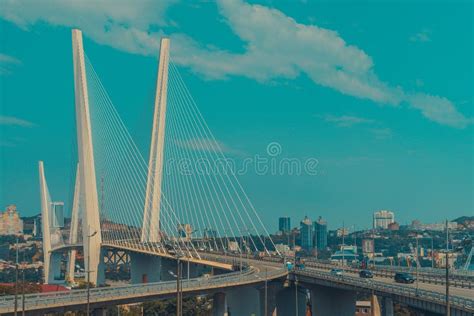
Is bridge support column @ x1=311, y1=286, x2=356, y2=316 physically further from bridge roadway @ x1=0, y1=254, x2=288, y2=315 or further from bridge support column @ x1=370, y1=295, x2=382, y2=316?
bridge support column @ x1=370, y1=295, x2=382, y2=316

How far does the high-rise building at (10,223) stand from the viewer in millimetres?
175000

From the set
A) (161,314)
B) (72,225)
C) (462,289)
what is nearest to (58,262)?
(72,225)

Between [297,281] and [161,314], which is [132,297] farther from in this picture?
[161,314]

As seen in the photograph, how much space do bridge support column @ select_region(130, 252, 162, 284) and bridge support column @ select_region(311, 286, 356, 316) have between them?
17.8m

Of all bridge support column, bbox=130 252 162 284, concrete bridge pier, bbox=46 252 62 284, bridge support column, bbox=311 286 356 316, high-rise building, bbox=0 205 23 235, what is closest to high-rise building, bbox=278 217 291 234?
high-rise building, bbox=0 205 23 235

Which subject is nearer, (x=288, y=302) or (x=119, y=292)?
(x=119, y=292)

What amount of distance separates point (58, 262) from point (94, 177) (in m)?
35.8

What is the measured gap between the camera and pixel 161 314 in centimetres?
6762

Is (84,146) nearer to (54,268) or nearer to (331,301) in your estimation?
(331,301)

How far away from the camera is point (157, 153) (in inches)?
2175

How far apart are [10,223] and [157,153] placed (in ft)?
440

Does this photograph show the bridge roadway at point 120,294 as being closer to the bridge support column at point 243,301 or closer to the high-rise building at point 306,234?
the bridge support column at point 243,301

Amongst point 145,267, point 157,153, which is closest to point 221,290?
point 157,153

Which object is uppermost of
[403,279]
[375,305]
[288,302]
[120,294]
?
[403,279]
